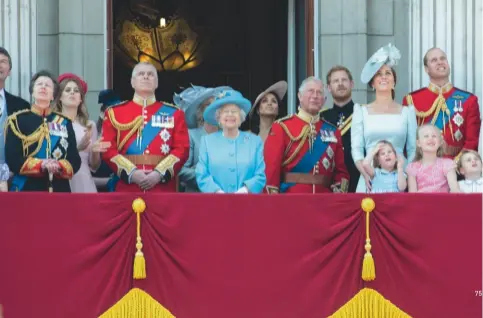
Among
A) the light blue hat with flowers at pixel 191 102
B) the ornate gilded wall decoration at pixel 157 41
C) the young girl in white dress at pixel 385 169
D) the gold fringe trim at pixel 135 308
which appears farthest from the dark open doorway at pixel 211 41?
the gold fringe trim at pixel 135 308

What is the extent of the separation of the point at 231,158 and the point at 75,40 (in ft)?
8.64

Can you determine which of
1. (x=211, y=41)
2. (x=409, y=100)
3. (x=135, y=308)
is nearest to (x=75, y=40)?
(x=409, y=100)

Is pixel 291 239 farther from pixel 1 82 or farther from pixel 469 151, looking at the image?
pixel 1 82

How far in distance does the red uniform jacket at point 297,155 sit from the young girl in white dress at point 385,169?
0.49 metres

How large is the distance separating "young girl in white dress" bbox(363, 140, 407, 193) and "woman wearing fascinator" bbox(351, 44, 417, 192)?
0.13m

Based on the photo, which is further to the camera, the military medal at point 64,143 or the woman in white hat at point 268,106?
the woman in white hat at point 268,106

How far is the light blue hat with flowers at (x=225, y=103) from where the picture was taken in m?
9.95

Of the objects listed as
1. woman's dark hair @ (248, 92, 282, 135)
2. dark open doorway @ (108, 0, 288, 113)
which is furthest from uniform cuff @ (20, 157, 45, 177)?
dark open doorway @ (108, 0, 288, 113)

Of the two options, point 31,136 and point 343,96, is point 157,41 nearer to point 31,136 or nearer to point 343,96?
point 343,96

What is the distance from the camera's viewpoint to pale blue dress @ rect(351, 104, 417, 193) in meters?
9.88

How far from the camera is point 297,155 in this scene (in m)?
10.0

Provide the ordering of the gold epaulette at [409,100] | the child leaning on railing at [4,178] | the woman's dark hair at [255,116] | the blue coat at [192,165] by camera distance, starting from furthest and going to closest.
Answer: the woman's dark hair at [255,116]
the gold epaulette at [409,100]
the blue coat at [192,165]
the child leaning on railing at [4,178]

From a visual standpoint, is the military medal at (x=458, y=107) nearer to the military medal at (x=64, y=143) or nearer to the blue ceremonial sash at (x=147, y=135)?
the blue ceremonial sash at (x=147, y=135)

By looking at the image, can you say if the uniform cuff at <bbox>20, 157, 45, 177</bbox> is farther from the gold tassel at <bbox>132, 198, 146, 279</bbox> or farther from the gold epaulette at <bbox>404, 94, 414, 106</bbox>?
the gold epaulette at <bbox>404, 94, 414, 106</bbox>
